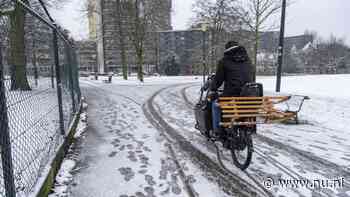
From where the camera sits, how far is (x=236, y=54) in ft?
14.5

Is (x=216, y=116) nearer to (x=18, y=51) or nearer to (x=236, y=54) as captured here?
(x=236, y=54)

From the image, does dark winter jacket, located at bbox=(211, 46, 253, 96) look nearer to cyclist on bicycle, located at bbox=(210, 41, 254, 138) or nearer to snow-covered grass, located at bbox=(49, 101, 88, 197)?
cyclist on bicycle, located at bbox=(210, 41, 254, 138)

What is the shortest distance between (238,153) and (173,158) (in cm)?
117

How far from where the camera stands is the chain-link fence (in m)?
2.46

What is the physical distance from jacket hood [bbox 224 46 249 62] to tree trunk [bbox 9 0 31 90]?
116 inches

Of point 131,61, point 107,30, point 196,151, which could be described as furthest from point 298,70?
point 196,151

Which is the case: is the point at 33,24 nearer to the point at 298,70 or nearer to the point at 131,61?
the point at 131,61

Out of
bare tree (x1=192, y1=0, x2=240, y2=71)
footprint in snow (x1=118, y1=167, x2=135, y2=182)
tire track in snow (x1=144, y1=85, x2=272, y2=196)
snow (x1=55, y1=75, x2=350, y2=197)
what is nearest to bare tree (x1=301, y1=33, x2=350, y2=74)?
bare tree (x1=192, y1=0, x2=240, y2=71)

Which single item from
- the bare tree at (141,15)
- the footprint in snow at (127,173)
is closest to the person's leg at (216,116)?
the footprint in snow at (127,173)

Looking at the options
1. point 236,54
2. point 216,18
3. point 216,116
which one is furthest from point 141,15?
point 216,116

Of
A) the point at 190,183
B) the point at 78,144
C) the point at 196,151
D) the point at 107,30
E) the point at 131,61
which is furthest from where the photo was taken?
the point at 131,61

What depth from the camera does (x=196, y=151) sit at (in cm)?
518

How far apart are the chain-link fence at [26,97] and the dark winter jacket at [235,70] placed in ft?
9.21

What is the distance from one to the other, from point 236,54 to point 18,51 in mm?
3108
